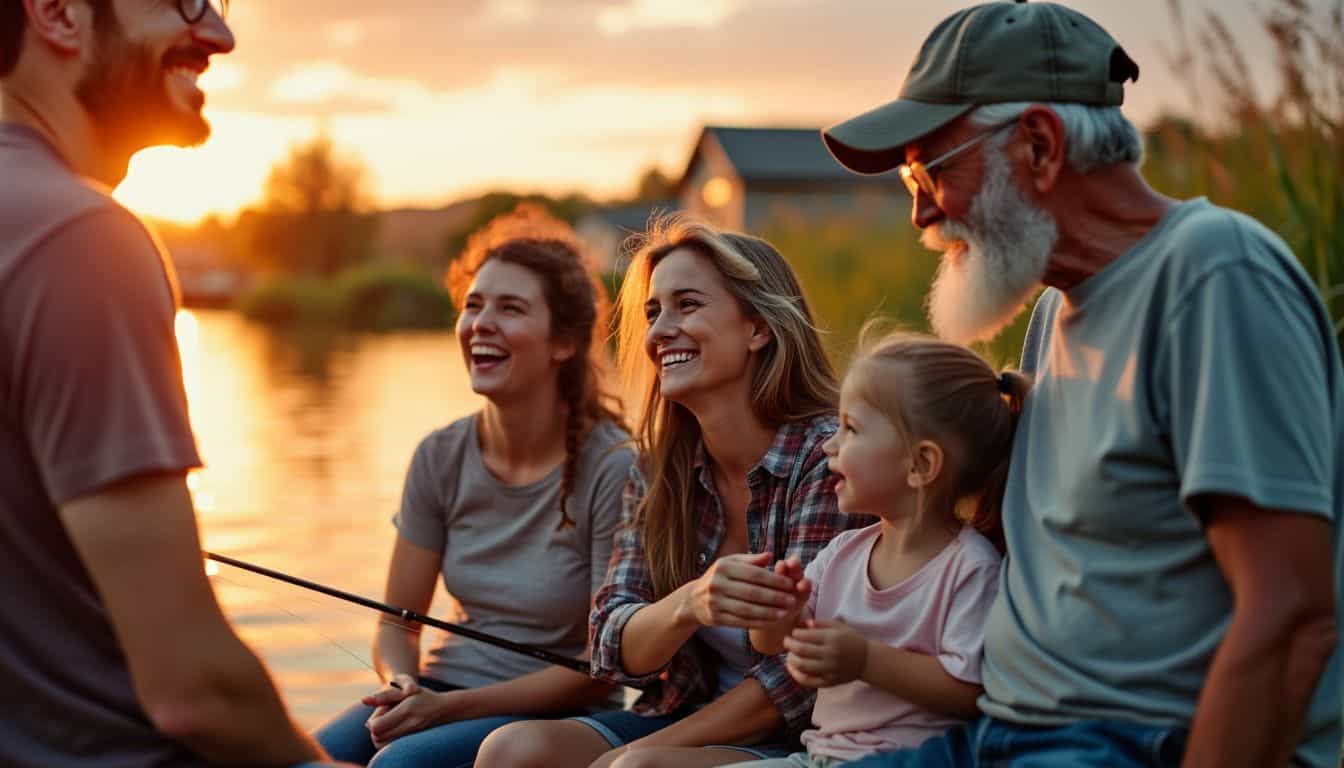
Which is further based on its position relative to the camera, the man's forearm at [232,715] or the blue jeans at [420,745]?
the blue jeans at [420,745]

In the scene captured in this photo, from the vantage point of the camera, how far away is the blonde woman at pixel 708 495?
2711 mm

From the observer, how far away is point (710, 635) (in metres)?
2.86

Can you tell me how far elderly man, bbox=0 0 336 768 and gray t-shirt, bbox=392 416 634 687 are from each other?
5.06 feet

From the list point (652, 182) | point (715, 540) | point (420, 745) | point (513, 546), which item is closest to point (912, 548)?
point (715, 540)

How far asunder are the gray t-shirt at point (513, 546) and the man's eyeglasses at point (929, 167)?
1.21m

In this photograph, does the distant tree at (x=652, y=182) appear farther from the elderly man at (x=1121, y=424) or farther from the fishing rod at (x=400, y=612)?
the elderly man at (x=1121, y=424)

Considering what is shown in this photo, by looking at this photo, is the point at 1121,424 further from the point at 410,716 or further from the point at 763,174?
the point at 763,174

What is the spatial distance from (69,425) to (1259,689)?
4.63ft

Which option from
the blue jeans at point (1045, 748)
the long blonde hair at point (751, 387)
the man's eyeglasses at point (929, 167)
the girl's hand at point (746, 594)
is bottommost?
the blue jeans at point (1045, 748)

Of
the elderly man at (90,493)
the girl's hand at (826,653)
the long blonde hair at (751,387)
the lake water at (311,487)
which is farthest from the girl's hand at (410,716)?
the elderly man at (90,493)

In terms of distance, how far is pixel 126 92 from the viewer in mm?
1880

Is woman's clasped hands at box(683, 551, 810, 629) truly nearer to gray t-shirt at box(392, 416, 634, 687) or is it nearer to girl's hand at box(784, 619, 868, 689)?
girl's hand at box(784, 619, 868, 689)

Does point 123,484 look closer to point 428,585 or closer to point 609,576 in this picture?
point 609,576

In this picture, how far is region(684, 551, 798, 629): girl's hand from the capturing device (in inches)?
89.4
